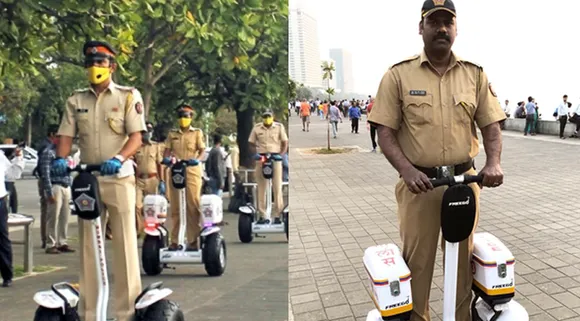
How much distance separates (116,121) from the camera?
2.60m

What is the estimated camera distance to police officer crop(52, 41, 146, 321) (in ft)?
8.35

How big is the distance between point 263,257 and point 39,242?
1155mm

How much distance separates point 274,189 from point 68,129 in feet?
3.91

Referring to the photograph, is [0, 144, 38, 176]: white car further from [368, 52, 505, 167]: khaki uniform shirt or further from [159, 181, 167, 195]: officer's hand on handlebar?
[368, 52, 505, 167]: khaki uniform shirt

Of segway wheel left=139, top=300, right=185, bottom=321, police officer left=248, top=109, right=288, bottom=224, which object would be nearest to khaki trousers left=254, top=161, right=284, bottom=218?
police officer left=248, top=109, right=288, bottom=224

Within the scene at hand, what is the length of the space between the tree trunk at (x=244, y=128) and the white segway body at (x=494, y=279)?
4.17 feet

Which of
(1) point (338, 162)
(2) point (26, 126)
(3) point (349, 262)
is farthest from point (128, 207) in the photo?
(1) point (338, 162)

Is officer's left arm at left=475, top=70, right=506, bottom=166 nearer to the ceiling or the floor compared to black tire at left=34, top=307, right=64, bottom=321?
nearer to the ceiling

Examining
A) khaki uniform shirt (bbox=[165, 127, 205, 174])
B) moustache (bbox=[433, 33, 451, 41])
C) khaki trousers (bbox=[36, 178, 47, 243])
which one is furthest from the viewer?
khaki uniform shirt (bbox=[165, 127, 205, 174])

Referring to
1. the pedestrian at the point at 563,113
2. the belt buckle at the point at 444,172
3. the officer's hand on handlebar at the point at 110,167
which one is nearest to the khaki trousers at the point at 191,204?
the officer's hand on handlebar at the point at 110,167

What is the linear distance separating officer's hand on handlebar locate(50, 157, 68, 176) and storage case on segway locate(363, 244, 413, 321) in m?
1.43

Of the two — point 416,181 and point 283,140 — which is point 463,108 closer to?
point 416,181

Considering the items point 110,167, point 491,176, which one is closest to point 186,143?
point 110,167

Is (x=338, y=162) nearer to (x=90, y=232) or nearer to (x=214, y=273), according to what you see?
(x=214, y=273)
